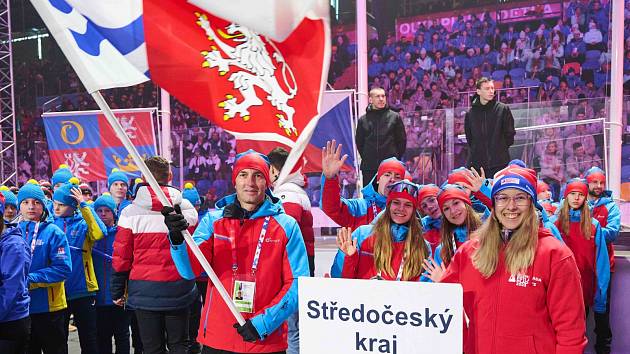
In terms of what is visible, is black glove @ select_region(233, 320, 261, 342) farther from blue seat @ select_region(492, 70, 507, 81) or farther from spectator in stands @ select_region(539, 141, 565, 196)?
blue seat @ select_region(492, 70, 507, 81)

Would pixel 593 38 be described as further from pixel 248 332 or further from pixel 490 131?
pixel 248 332

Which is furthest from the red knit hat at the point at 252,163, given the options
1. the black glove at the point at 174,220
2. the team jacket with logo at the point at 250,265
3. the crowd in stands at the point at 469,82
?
the crowd in stands at the point at 469,82

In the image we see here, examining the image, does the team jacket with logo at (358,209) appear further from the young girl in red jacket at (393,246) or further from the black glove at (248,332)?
the black glove at (248,332)

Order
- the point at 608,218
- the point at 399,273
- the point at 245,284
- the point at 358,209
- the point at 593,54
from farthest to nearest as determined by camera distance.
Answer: the point at 593,54
the point at 608,218
the point at 358,209
the point at 399,273
the point at 245,284

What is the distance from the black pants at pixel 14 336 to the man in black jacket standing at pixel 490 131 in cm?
543

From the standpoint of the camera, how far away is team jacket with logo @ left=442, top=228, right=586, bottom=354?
2.74 metres

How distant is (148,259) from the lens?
15.1ft

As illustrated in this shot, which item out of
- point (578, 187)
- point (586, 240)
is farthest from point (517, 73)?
point (586, 240)

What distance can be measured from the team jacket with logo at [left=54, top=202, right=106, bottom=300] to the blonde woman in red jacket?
3.57 m

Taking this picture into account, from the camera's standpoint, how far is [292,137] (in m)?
2.75

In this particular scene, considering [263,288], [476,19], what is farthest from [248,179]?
[476,19]

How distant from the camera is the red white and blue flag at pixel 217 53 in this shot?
2711 mm

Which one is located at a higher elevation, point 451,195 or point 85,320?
point 451,195

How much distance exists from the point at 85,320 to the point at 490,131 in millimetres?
4974
